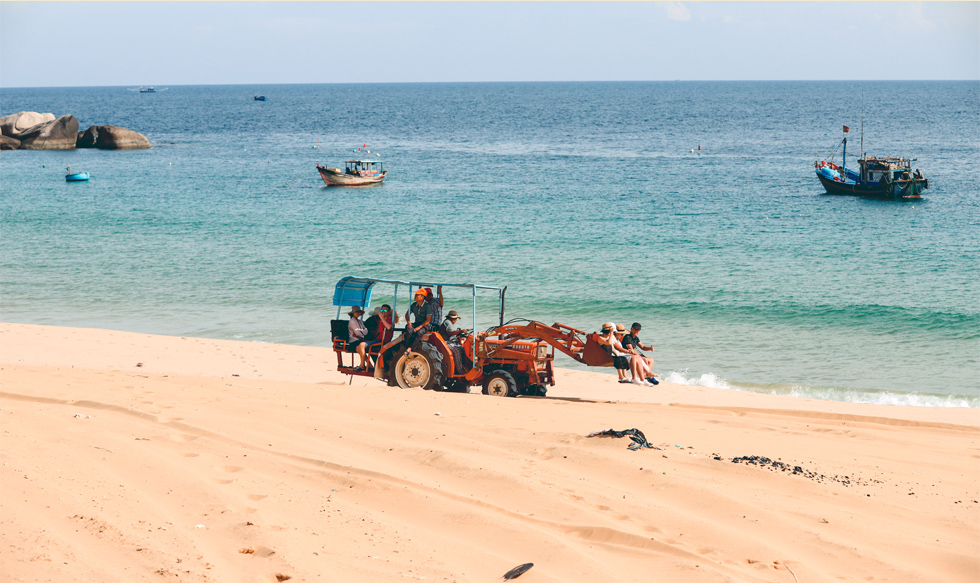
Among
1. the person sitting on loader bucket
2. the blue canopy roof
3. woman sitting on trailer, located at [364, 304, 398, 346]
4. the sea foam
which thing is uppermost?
the blue canopy roof

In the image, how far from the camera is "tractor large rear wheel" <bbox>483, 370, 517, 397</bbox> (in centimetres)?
1282

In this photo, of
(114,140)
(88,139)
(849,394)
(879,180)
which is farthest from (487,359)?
(88,139)

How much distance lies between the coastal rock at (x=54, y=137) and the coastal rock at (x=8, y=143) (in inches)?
29.6

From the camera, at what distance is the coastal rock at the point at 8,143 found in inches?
2904

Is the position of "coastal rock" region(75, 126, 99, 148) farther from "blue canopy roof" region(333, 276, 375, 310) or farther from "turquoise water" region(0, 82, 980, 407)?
"blue canopy roof" region(333, 276, 375, 310)

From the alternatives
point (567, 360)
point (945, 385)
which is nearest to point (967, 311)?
point (945, 385)

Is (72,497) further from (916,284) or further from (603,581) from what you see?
(916,284)

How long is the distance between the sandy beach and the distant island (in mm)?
72893

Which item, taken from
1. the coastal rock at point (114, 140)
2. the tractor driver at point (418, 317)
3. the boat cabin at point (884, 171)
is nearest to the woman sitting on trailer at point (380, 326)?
the tractor driver at point (418, 317)

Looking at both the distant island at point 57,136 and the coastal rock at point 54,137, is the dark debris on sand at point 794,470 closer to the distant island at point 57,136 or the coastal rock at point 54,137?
the distant island at point 57,136

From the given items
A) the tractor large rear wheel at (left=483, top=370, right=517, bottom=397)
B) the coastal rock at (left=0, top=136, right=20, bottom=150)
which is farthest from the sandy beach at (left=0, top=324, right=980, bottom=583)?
the coastal rock at (left=0, top=136, right=20, bottom=150)

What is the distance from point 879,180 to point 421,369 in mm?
40452

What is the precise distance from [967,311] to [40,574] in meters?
23.5

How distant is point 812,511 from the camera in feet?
23.5
